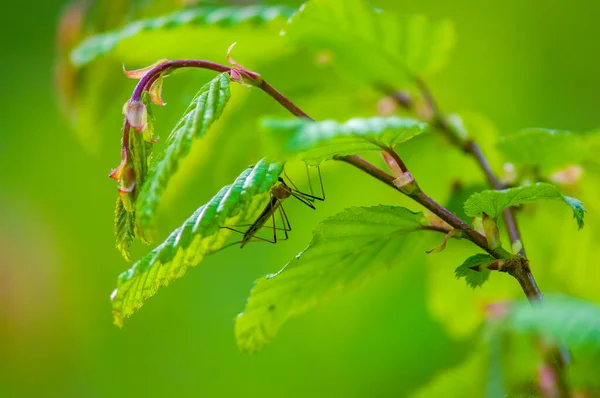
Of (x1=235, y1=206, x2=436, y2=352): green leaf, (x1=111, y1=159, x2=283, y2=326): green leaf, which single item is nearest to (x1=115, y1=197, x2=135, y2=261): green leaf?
(x1=111, y1=159, x2=283, y2=326): green leaf

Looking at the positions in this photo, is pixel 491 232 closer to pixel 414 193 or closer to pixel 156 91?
Answer: pixel 414 193

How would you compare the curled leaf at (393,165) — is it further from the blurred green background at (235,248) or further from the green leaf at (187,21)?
the green leaf at (187,21)

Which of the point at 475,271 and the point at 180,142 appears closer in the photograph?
the point at 180,142

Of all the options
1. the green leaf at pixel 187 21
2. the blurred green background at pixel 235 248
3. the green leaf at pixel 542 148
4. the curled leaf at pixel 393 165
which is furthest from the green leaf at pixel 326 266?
the green leaf at pixel 187 21

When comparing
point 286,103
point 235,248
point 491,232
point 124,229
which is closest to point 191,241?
point 124,229

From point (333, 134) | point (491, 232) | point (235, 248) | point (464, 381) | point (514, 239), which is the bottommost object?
point (235, 248)

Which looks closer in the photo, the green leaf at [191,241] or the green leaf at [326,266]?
the green leaf at [191,241]
